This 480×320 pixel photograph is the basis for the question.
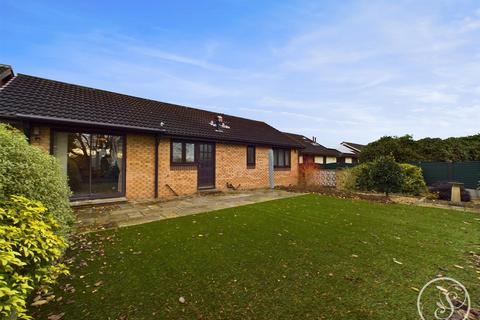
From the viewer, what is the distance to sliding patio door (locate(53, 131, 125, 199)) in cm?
784

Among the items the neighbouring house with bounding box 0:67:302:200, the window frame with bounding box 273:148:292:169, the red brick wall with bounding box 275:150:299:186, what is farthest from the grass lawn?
the window frame with bounding box 273:148:292:169

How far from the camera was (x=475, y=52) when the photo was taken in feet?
29.9

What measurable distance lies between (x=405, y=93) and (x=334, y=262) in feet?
44.7

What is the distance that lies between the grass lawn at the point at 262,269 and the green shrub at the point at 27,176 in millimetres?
1115

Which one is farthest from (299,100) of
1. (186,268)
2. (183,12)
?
(186,268)

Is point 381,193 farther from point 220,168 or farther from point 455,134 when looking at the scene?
point 455,134

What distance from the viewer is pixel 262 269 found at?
347 cm

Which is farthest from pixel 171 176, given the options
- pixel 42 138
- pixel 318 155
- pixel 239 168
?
pixel 318 155

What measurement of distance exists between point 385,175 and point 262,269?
405 inches

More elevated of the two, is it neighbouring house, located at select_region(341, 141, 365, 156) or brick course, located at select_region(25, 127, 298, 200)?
neighbouring house, located at select_region(341, 141, 365, 156)

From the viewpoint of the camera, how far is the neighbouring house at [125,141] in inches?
300

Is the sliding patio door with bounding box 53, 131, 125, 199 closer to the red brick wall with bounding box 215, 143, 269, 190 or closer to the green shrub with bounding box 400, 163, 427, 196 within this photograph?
the red brick wall with bounding box 215, 143, 269, 190

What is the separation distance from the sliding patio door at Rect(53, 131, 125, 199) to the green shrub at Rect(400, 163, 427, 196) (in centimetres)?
1440

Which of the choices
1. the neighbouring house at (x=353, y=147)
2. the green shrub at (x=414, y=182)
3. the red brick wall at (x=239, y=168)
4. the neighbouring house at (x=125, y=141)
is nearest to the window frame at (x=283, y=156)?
the red brick wall at (x=239, y=168)
